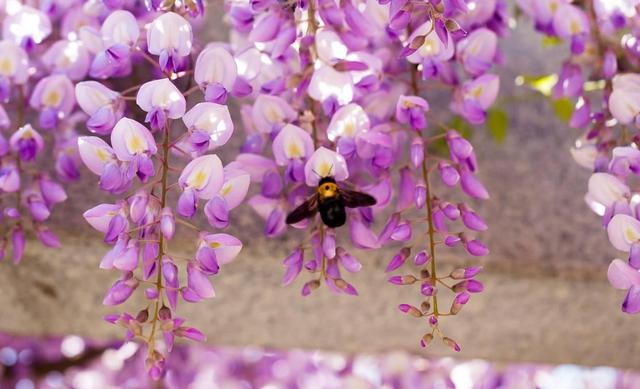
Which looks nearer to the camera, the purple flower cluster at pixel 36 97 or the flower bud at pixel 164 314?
the flower bud at pixel 164 314

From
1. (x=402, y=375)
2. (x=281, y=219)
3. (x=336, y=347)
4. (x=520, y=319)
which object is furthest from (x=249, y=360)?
(x=281, y=219)

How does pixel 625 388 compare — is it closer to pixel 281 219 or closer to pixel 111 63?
pixel 281 219

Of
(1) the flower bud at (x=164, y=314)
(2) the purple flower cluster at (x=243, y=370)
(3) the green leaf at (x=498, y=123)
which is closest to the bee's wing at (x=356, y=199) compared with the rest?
(1) the flower bud at (x=164, y=314)

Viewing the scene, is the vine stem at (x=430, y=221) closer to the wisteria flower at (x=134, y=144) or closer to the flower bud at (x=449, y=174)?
the flower bud at (x=449, y=174)

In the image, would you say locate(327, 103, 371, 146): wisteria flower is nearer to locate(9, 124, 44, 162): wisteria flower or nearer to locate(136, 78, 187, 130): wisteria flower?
→ locate(136, 78, 187, 130): wisteria flower

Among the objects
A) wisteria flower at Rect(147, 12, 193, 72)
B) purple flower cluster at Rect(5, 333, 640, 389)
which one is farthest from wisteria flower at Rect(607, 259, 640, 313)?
purple flower cluster at Rect(5, 333, 640, 389)

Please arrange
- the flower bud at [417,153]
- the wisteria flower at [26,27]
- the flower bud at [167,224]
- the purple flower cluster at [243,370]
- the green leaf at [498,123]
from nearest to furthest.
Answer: the flower bud at [167,224] → the flower bud at [417,153] → the wisteria flower at [26,27] → the green leaf at [498,123] → the purple flower cluster at [243,370]

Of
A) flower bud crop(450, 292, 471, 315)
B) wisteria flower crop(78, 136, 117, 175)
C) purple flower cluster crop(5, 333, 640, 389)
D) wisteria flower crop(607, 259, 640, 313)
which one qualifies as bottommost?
purple flower cluster crop(5, 333, 640, 389)
